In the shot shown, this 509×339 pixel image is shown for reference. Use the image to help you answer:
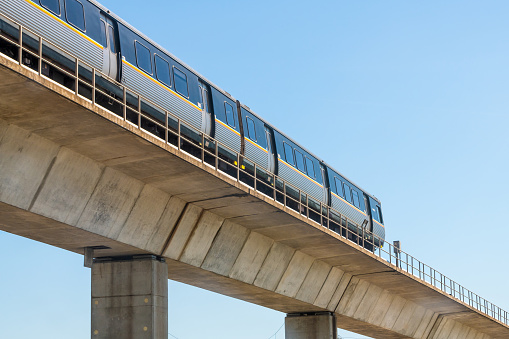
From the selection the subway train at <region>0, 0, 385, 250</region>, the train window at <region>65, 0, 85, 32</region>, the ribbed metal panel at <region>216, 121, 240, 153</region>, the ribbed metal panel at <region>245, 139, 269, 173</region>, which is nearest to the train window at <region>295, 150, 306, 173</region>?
the subway train at <region>0, 0, 385, 250</region>

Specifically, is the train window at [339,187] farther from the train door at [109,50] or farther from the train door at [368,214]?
the train door at [109,50]

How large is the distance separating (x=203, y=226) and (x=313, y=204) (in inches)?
462

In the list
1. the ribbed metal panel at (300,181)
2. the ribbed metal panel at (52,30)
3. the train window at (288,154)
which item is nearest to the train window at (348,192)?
the ribbed metal panel at (300,181)

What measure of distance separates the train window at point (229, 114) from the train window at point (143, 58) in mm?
4813

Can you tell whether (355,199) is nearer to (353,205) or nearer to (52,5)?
(353,205)

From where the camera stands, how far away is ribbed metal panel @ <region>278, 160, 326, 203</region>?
30608 millimetres

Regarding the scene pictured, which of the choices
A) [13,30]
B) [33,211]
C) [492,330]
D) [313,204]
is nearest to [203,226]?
[33,211]

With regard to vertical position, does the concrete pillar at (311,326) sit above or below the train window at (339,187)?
below

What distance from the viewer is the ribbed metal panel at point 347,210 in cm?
3509

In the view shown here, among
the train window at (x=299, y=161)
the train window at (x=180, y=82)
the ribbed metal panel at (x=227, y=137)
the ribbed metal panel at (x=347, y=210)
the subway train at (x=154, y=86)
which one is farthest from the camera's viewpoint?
the ribbed metal panel at (x=347, y=210)

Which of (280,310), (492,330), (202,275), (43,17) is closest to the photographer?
(43,17)

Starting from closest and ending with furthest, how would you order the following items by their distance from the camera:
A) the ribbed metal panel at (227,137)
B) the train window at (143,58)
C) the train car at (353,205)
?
the train window at (143,58) < the ribbed metal panel at (227,137) < the train car at (353,205)

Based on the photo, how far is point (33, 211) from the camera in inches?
685

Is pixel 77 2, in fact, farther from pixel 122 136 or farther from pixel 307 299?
pixel 307 299
